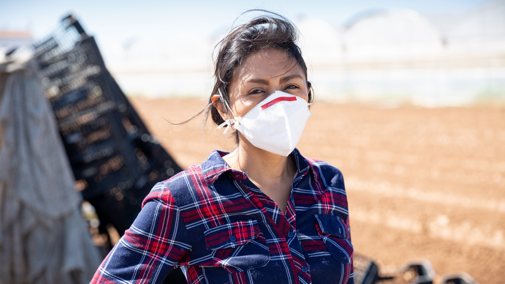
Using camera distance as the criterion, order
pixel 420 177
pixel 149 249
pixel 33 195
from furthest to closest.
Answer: pixel 420 177
pixel 33 195
pixel 149 249

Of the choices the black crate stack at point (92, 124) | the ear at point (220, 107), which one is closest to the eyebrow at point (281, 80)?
the ear at point (220, 107)

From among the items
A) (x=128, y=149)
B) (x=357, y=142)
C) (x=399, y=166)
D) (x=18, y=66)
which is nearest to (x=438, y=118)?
(x=357, y=142)

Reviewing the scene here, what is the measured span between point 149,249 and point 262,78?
2.49 ft

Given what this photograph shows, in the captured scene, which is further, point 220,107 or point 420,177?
point 420,177

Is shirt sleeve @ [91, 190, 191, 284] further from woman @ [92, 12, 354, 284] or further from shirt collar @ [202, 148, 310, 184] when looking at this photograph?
shirt collar @ [202, 148, 310, 184]

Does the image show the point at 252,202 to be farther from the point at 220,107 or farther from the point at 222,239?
the point at 220,107

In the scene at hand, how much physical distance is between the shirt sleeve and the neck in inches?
14.8

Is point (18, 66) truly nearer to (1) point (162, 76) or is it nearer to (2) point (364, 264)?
(2) point (364, 264)

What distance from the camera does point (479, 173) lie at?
682 cm

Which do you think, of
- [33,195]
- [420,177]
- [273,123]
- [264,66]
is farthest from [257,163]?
[420,177]

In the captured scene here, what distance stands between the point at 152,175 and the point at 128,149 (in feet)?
1.25

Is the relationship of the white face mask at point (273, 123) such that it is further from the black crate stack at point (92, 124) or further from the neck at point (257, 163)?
the black crate stack at point (92, 124)

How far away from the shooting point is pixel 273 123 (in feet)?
4.97

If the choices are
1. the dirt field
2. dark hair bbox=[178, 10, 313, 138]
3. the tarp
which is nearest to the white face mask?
dark hair bbox=[178, 10, 313, 138]
